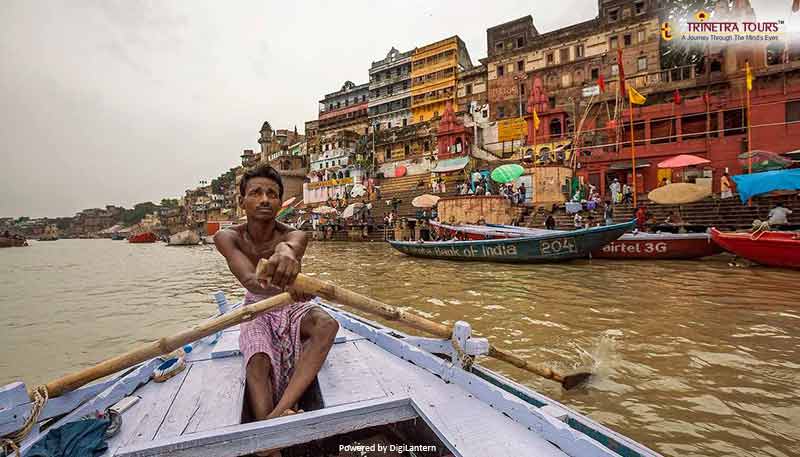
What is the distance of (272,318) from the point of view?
2.45 metres

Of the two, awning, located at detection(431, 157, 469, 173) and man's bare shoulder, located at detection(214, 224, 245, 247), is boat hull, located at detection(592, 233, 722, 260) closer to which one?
man's bare shoulder, located at detection(214, 224, 245, 247)

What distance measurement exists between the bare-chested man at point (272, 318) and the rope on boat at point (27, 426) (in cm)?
89

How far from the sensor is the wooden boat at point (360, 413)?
1.48 metres

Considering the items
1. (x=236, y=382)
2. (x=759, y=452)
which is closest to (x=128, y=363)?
(x=236, y=382)

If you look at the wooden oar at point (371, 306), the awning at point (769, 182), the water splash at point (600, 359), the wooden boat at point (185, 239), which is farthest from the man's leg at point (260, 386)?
the wooden boat at point (185, 239)

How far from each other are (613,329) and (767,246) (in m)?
8.20

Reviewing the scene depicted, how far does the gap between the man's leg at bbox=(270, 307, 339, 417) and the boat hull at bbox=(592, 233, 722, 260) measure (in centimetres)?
1164

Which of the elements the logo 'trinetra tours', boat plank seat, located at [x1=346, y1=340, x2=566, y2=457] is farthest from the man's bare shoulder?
the logo 'trinetra tours'

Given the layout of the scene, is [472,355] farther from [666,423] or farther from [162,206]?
[162,206]

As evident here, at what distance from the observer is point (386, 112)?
49062 millimetres

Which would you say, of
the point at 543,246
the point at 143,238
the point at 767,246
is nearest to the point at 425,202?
the point at 543,246

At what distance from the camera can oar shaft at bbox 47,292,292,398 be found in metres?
1.73

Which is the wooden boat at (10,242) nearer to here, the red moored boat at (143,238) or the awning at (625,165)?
the red moored boat at (143,238)

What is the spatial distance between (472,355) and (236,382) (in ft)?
4.95
